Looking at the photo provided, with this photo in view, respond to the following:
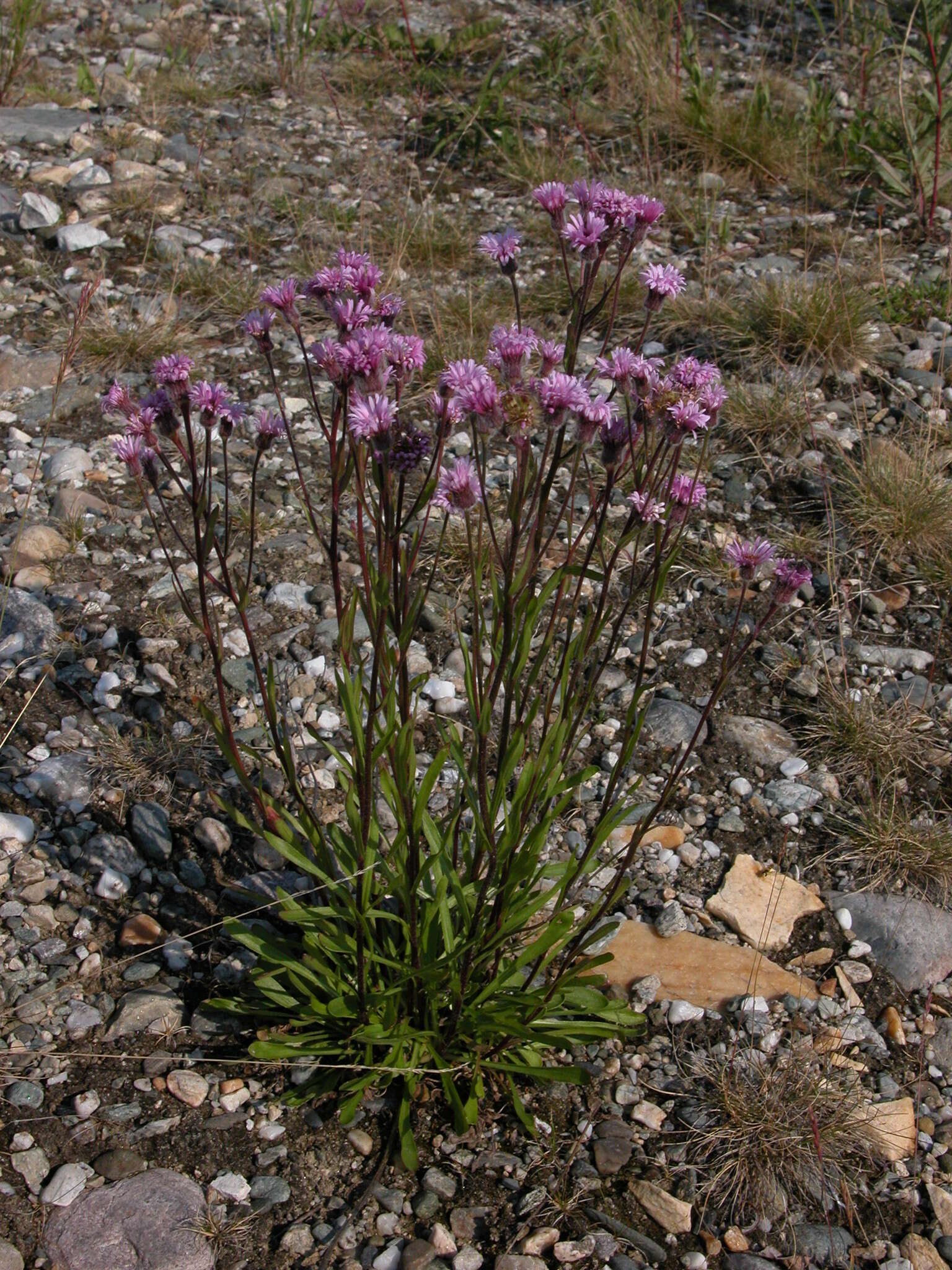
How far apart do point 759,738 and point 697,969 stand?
0.89 m

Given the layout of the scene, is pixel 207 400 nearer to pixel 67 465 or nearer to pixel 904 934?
pixel 904 934

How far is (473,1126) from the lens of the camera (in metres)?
2.44

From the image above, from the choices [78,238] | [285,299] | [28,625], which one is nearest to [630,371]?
[285,299]

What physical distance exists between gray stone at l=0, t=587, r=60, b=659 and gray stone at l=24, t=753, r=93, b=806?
1.59 feet

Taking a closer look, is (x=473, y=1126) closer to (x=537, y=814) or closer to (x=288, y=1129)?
(x=288, y=1129)

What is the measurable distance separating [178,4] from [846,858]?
8015mm

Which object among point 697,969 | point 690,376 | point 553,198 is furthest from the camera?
point 697,969

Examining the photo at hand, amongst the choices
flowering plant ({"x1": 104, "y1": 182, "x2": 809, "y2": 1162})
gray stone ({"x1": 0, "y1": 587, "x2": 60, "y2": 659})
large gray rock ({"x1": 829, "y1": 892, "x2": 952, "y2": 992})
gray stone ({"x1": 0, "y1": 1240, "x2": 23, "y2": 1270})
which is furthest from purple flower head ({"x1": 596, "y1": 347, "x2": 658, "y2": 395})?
gray stone ({"x1": 0, "y1": 587, "x2": 60, "y2": 659})

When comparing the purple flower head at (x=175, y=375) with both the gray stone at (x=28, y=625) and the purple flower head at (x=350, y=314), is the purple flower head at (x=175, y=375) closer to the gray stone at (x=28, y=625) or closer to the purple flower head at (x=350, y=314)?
the purple flower head at (x=350, y=314)

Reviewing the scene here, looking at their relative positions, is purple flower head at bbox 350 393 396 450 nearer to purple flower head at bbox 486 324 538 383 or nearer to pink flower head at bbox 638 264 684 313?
purple flower head at bbox 486 324 538 383

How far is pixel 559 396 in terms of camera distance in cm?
184

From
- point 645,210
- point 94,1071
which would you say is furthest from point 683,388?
point 94,1071

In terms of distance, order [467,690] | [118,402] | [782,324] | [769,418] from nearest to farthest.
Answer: [118,402], [467,690], [769,418], [782,324]

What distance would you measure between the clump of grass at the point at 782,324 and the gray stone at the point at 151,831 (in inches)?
123
